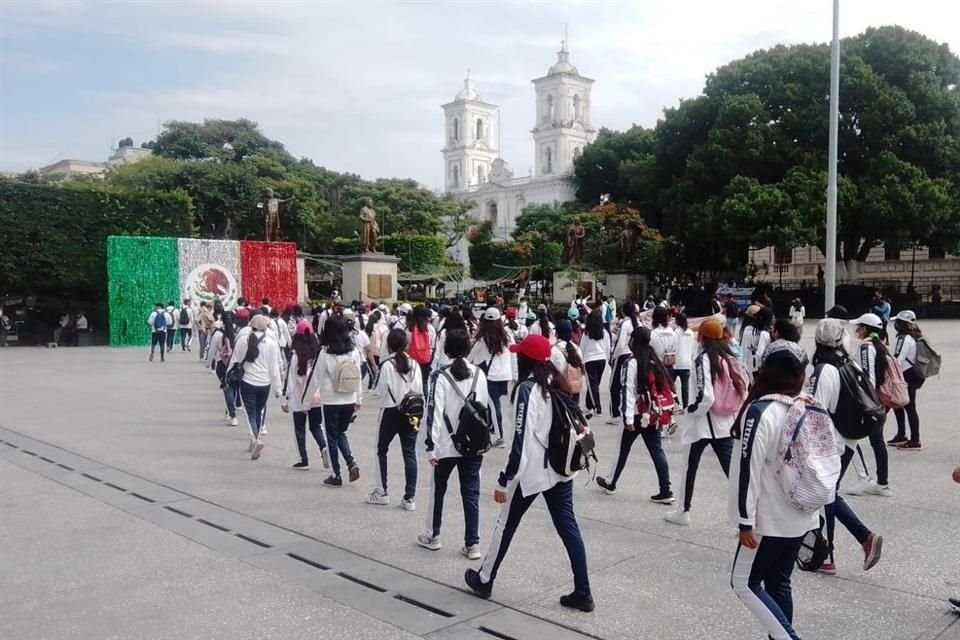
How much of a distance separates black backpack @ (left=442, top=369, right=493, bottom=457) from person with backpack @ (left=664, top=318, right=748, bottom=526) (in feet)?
5.89

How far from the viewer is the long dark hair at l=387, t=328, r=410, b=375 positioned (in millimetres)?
6742

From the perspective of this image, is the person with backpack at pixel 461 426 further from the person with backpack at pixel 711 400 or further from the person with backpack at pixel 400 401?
the person with backpack at pixel 711 400

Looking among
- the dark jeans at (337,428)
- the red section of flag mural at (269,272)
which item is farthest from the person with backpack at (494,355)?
the red section of flag mural at (269,272)

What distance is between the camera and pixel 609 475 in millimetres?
7633

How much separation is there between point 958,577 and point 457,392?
346 centimetres

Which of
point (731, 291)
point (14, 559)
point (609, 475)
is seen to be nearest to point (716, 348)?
point (609, 475)

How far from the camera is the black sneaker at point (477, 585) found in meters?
4.89

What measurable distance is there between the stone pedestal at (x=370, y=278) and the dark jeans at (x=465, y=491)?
22852mm

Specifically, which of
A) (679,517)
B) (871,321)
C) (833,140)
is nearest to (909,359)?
(871,321)

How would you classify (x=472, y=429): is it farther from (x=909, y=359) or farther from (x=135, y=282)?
(x=135, y=282)

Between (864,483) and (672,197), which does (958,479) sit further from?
(672,197)

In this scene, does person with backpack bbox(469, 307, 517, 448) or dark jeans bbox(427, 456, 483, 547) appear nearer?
dark jeans bbox(427, 456, 483, 547)

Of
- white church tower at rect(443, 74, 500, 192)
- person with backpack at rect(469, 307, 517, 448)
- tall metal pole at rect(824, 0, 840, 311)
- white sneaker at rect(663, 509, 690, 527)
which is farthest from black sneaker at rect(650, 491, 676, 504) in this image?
white church tower at rect(443, 74, 500, 192)

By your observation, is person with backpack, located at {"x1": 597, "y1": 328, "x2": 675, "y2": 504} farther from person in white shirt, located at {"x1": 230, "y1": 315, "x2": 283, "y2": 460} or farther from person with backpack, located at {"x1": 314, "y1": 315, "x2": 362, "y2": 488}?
person in white shirt, located at {"x1": 230, "y1": 315, "x2": 283, "y2": 460}
